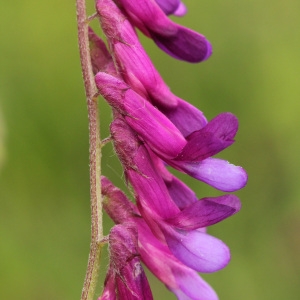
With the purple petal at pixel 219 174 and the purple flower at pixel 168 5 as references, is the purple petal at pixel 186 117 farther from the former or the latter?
the purple flower at pixel 168 5

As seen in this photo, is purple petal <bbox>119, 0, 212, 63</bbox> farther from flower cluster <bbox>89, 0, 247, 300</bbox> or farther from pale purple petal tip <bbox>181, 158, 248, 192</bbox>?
pale purple petal tip <bbox>181, 158, 248, 192</bbox>

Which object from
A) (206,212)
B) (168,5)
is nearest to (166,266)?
Result: (206,212)

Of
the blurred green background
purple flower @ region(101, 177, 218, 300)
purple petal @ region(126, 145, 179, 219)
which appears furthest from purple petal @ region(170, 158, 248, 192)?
the blurred green background

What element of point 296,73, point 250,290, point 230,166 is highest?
point 296,73

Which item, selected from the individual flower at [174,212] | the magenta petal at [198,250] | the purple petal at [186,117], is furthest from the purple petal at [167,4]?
the magenta petal at [198,250]

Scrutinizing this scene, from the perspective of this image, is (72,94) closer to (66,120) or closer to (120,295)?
(66,120)

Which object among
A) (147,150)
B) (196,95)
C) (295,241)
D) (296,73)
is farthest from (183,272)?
(296,73)

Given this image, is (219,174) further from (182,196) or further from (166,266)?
(166,266)

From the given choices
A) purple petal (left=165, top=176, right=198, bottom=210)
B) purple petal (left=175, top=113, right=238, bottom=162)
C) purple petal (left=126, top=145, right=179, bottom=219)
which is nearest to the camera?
purple petal (left=175, top=113, right=238, bottom=162)
